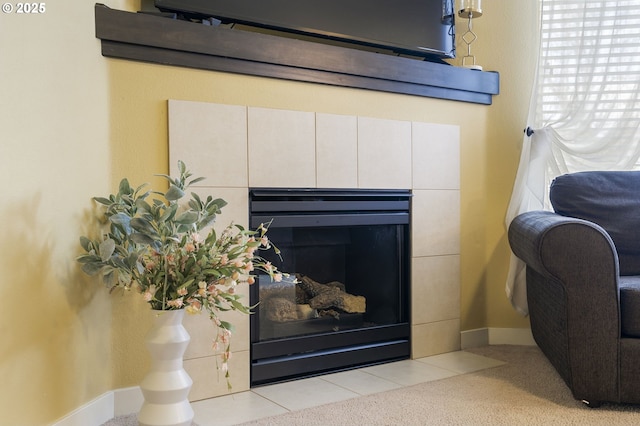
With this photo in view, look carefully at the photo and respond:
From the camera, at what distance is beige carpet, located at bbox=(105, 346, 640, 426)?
195cm

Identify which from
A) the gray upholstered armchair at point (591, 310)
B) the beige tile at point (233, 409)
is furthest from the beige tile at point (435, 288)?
the beige tile at point (233, 409)

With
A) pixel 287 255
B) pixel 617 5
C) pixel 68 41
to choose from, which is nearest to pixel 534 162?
pixel 617 5

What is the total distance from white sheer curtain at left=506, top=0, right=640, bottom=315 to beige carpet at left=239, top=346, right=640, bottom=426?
2.09 feet

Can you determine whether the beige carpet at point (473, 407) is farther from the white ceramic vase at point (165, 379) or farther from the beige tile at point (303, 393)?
the white ceramic vase at point (165, 379)

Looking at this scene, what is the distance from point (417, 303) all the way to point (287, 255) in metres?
0.69

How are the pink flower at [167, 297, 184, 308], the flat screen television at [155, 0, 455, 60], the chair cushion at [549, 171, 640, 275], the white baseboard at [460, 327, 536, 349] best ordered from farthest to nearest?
the white baseboard at [460, 327, 536, 349] < the chair cushion at [549, 171, 640, 275] < the flat screen television at [155, 0, 455, 60] < the pink flower at [167, 297, 184, 308]

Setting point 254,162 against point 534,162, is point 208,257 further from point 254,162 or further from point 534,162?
point 534,162

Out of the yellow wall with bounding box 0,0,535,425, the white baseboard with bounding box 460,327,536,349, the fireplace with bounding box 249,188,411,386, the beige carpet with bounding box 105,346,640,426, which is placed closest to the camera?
the yellow wall with bounding box 0,0,535,425

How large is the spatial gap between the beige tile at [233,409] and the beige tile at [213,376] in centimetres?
3

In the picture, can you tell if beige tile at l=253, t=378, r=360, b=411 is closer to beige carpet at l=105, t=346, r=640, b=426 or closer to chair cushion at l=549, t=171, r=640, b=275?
beige carpet at l=105, t=346, r=640, b=426

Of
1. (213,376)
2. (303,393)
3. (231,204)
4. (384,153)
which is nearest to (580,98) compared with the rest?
(384,153)

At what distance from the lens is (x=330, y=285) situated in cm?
269

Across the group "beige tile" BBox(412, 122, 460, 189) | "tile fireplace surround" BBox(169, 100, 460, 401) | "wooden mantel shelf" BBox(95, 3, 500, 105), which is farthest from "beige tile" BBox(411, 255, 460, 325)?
"wooden mantel shelf" BBox(95, 3, 500, 105)

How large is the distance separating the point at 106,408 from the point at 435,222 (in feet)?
5.41
